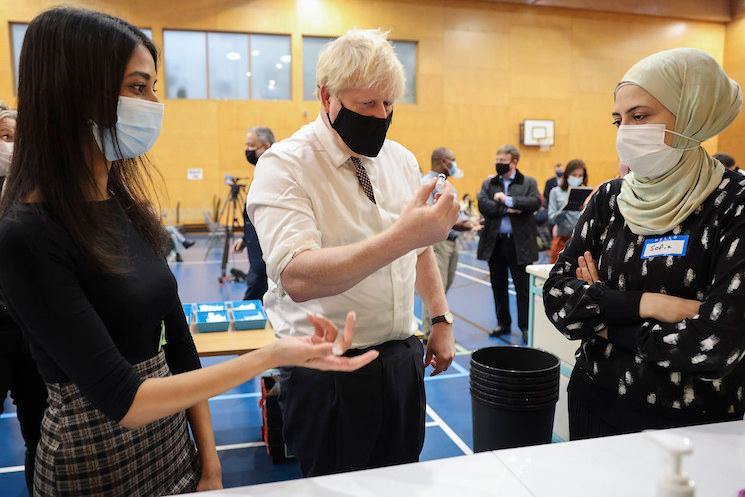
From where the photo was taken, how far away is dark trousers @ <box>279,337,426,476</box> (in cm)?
158

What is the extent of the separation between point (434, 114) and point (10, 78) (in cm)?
928

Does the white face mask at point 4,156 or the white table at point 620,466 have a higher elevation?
the white face mask at point 4,156

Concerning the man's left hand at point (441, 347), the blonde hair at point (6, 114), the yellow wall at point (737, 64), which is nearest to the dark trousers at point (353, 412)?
the man's left hand at point (441, 347)

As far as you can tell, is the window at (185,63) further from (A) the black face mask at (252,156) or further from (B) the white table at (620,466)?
(B) the white table at (620,466)

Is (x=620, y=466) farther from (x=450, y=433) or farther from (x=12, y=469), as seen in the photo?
(x=12, y=469)

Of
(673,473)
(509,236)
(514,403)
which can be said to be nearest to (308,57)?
(509,236)

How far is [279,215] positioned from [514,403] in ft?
4.39

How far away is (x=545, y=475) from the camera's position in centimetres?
115

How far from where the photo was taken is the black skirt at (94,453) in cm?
119

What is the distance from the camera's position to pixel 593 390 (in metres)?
1.69

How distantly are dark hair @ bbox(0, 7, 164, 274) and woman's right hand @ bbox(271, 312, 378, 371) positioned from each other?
1.32 ft

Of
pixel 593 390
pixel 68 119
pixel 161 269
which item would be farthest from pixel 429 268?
pixel 68 119

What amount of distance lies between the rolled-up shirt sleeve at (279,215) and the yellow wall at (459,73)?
11.1 meters

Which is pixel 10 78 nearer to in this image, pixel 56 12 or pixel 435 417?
pixel 435 417
